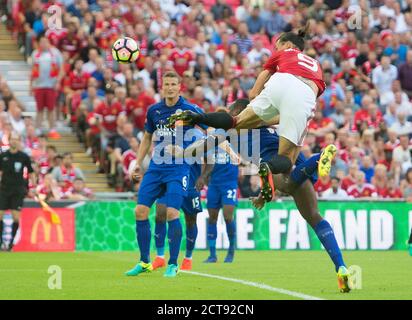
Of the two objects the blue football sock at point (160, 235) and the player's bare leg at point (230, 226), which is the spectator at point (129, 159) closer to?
the player's bare leg at point (230, 226)

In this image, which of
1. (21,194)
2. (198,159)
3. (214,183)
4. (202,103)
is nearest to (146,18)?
(202,103)

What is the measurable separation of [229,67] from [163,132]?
43.4ft

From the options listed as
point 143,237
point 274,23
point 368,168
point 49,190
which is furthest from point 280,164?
point 274,23

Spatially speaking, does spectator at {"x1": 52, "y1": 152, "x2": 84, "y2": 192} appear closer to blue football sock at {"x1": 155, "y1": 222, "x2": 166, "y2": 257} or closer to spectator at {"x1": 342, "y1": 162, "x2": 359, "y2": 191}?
spectator at {"x1": 342, "y1": 162, "x2": 359, "y2": 191}

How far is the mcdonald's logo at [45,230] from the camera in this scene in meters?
22.9

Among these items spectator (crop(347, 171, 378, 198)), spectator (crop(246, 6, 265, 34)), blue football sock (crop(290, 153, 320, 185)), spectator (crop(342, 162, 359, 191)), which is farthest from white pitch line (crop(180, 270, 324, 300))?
spectator (crop(246, 6, 265, 34))

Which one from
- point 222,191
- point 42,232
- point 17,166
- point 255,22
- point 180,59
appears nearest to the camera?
point 222,191

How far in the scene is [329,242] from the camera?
11984mm

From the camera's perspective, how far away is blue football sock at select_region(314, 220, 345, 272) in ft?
39.0

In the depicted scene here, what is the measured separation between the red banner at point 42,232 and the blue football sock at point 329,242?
11.6 m

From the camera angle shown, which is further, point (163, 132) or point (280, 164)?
point (163, 132)

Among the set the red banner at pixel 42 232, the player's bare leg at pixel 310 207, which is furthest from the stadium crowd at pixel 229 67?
the player's bare leg at pixel 310 207

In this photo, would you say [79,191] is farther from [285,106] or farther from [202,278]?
[285,106]
